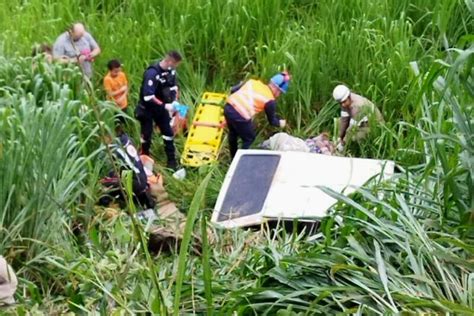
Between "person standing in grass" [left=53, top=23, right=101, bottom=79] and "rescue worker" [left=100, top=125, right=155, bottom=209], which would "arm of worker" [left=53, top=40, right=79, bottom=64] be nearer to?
"person standing in grass" [left=53, top=23, right=101, bottom=79]

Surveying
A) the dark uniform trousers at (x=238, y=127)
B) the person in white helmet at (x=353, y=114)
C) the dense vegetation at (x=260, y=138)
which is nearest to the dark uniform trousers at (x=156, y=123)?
the dense vegetation at (x=260, y=138)

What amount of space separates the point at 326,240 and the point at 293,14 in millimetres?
5251

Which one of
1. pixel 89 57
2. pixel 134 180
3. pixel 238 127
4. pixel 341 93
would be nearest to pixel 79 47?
pixel 89 57

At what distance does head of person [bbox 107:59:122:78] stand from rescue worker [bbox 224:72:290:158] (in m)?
0.73

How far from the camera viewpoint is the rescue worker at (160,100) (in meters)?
6.31

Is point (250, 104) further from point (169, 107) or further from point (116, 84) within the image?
point (116, 84)

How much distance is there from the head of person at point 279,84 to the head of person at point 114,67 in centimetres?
98

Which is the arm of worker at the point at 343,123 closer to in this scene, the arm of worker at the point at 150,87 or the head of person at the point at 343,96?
the head of person at the point at 343,96

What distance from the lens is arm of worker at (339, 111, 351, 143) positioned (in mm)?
6391

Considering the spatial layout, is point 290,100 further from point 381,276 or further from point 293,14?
point 381,276

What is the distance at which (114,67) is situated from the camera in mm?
6387

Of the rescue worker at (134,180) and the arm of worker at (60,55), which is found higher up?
the arm of worker at (60,55)

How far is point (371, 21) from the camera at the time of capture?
7.14 meters

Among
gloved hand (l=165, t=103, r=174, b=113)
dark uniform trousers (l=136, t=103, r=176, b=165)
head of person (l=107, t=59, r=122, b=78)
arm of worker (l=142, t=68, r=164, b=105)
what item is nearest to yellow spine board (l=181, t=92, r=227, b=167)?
dark uniform trousers (l=136, t=103, r=176, b=165)
